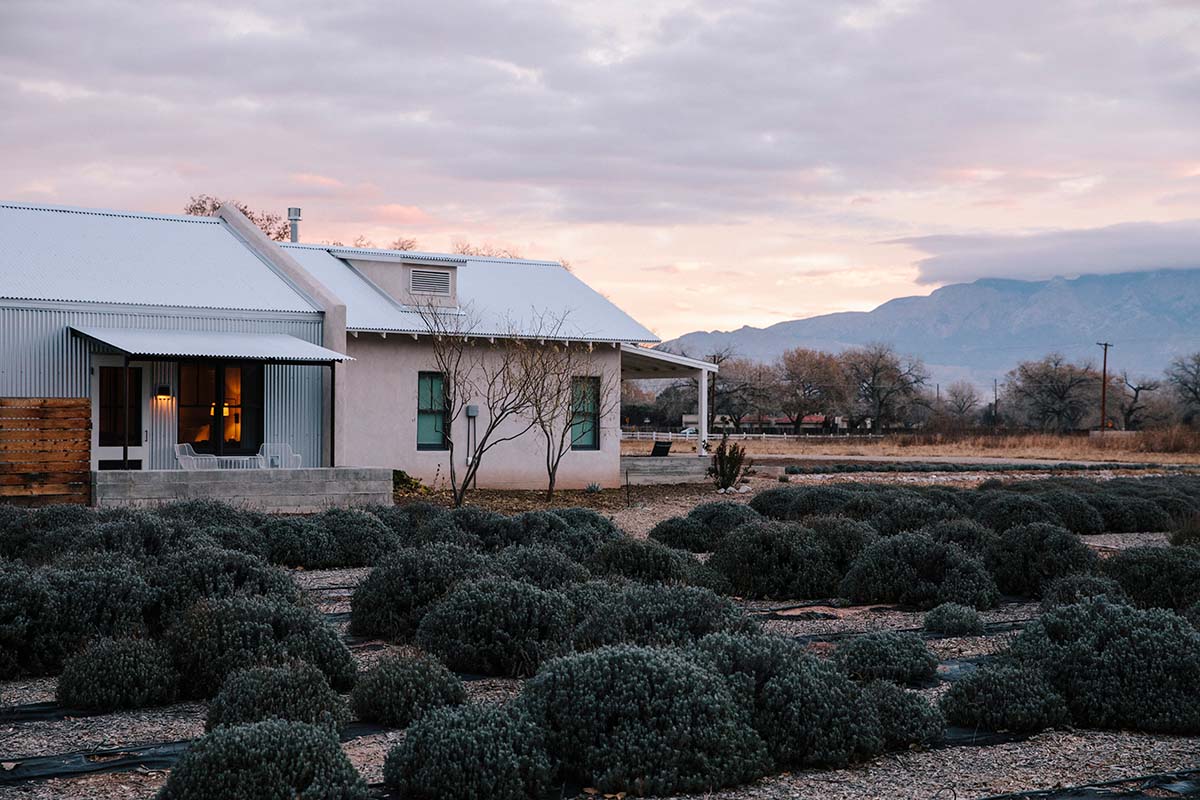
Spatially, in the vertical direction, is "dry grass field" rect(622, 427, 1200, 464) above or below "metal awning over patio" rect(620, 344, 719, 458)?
below

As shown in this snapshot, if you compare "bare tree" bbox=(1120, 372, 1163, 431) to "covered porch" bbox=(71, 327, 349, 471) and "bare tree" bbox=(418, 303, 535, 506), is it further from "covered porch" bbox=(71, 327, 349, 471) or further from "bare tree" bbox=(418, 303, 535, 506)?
"covered porch" bbox=(71, 327, 349, 471)

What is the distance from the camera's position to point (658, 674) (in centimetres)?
552

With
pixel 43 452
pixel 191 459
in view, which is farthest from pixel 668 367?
pixel 43 452

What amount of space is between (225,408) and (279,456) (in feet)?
4.03

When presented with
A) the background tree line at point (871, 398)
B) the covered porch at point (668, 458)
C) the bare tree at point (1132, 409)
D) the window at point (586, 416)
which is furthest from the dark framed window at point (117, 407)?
the bare tree at point (1132, 409)

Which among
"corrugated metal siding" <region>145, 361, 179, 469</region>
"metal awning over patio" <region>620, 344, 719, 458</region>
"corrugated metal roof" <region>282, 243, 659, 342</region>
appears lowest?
"corrugated metal siding" <region>145, 361, 179, 469</region>

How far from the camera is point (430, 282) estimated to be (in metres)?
22.8

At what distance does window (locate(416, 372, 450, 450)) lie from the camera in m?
22.0

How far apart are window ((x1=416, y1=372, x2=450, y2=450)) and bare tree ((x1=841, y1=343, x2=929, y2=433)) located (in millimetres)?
58139

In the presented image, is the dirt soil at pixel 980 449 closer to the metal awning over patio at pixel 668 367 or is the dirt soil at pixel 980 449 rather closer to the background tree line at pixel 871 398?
the metal awning over patio at pixel 668 367

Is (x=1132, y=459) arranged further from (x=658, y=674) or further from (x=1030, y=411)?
(x=1030, y=411)

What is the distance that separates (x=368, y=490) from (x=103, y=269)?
6.17 m

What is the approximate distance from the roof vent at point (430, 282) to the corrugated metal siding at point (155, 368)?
2849 mm

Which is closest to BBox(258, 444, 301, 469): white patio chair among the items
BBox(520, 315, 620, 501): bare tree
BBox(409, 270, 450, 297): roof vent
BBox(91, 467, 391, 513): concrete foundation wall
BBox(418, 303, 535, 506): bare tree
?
BBox(91, 467, 391, 513): concrete foundation wall
